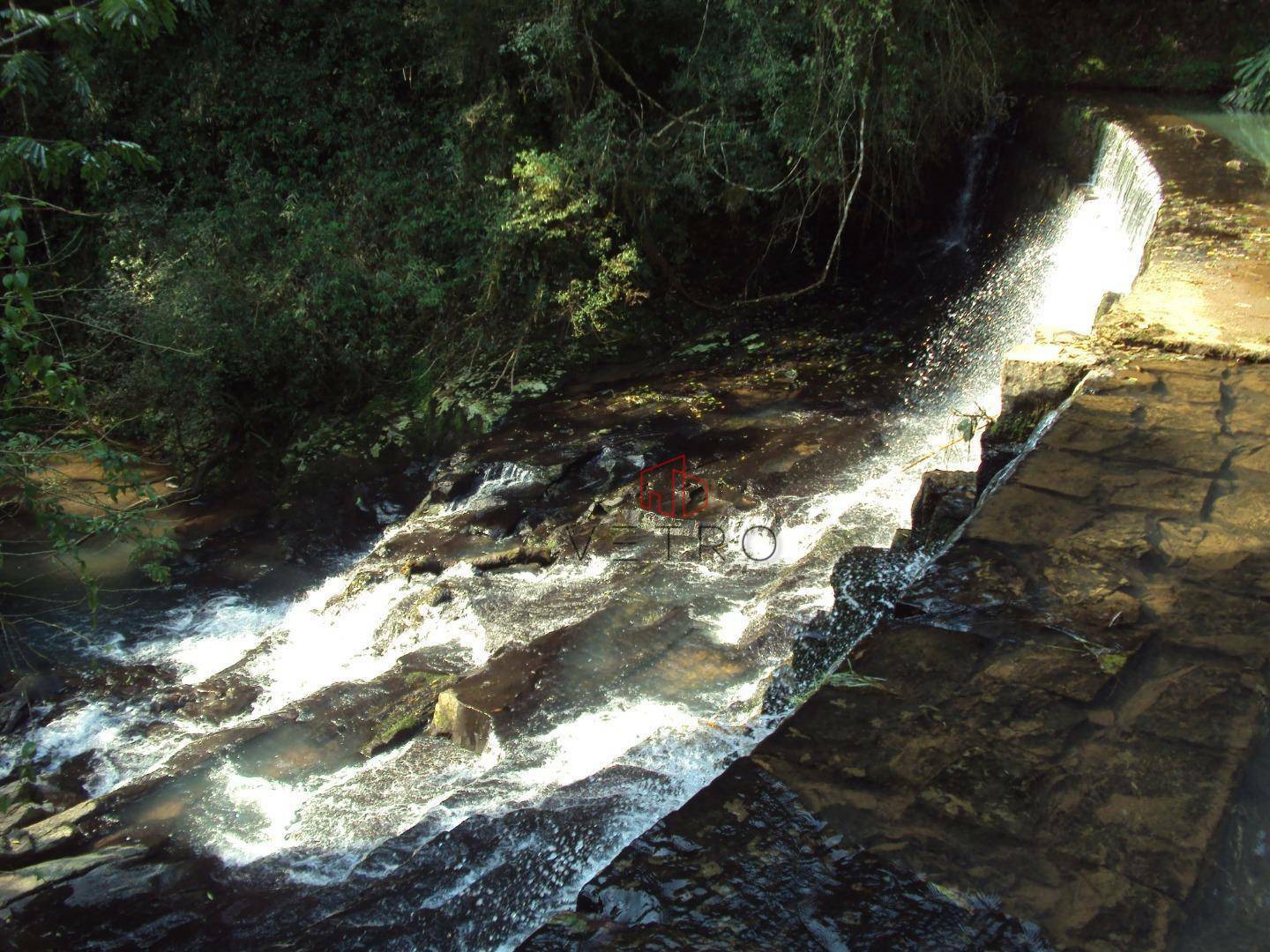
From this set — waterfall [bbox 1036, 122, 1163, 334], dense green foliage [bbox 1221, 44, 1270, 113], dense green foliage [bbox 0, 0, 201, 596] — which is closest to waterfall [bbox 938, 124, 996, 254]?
waterfall [bbox 1036, 122, 1163, 334]

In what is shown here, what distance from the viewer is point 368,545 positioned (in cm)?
755

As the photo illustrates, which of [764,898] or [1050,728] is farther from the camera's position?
[1050,728]

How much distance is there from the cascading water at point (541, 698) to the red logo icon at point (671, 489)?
0.70 ft

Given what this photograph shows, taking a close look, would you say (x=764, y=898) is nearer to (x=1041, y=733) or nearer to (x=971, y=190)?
(x=1041, y=733)

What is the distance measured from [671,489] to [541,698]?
235cm

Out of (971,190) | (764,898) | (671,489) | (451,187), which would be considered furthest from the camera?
(451,187)

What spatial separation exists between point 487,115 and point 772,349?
371 cm

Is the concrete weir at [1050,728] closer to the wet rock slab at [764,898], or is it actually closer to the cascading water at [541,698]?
the wet rock slab at [764,898]

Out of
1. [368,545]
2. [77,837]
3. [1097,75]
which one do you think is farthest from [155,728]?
[1097,75]

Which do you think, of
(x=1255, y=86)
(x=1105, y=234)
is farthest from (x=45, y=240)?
(x=1255, y=86)

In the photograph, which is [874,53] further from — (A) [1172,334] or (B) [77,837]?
(B) [77,837]

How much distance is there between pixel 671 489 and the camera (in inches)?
261

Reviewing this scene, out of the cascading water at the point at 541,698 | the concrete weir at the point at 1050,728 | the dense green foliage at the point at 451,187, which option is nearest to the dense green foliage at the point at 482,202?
the dense green foliage at the point at 451,187

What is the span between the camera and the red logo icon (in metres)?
6.41
